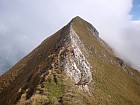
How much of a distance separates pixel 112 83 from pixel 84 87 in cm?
1937

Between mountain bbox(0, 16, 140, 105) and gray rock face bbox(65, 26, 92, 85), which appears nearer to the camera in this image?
mountain bbox(0, 16, 140, 105)

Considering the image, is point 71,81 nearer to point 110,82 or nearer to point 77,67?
point 77,67

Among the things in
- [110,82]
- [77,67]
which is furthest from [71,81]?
[110,82]

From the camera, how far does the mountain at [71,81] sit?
9019cm

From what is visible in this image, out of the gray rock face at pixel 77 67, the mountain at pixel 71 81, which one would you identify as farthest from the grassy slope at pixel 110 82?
the gray rock face at pixel 77 67

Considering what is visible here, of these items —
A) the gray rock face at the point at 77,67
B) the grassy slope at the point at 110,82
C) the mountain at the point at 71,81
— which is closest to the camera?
the mountain at the point at 71,81

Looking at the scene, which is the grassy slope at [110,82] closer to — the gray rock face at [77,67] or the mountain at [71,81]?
the mountain at [71,81]

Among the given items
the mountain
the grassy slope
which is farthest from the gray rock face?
the grassy slope

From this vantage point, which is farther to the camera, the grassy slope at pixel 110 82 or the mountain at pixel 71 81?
the grassy slope at pixel 110 82

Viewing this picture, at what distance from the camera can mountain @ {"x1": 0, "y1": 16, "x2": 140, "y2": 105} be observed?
9019 cm

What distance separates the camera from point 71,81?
9375 cm

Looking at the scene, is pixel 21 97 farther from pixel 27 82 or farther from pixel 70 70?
pixel 70 70

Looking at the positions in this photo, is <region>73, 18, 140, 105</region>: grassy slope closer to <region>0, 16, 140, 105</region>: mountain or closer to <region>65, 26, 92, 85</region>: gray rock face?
<region>0, 16, 140, 105</region>: mountain

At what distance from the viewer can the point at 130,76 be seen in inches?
5556
